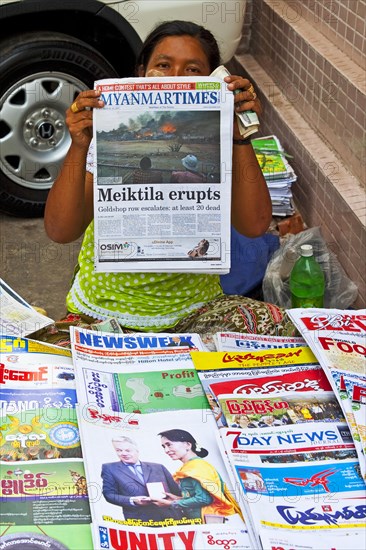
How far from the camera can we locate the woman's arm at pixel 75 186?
6.94ft

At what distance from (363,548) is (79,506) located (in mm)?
487

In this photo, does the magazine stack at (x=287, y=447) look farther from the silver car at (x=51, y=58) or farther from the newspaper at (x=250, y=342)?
the silver car at (x=51, y=58)

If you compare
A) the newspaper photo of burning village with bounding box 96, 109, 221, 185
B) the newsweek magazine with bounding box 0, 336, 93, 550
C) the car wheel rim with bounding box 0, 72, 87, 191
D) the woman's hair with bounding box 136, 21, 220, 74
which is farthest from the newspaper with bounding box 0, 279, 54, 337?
the car wheel rim with bounding box 0, 72, 87, 191

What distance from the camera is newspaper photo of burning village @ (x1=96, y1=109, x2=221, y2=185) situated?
2.09 m

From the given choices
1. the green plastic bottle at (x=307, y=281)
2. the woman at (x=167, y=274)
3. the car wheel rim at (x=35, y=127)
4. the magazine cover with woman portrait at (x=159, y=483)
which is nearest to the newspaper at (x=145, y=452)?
the magazine cover with woman portrait at (x=159, y=483)

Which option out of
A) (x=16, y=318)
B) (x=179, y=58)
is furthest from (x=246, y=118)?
(x=16, y=318)

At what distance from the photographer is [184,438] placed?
1677mm

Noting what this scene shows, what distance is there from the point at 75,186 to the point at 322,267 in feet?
4.04

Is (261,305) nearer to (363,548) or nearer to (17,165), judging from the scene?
(363,548)

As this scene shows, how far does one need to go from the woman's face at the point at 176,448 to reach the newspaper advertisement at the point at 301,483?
7 cm

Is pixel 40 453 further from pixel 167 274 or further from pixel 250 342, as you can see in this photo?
pixel 167 274

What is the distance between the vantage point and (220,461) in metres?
1.63

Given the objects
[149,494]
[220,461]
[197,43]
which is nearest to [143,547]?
[149,494]

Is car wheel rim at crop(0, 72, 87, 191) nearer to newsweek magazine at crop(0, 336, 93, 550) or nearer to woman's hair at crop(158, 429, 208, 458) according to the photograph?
newsweek magazine at crop(0, 336, 93, 550)
